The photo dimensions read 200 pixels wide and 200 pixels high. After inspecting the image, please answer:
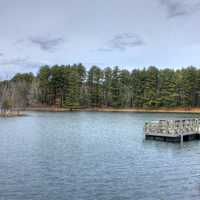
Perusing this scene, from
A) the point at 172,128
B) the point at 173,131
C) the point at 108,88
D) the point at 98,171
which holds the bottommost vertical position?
the point at 98,171

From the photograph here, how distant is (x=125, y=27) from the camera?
40.3 metres

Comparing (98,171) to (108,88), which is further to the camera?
(108,88)

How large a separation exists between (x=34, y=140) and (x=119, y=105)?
64786 millimetres

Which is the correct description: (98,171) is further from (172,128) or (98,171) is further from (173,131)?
(172,128)

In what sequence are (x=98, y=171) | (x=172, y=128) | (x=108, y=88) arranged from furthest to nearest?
(x=108, y=88) → (x=172, y=128) → (x=98, y=171)

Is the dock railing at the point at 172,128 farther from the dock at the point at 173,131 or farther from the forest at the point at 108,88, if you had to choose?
the forest at the point at 108,88

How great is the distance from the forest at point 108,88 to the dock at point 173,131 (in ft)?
183

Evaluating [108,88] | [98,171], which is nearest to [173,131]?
[98,171]

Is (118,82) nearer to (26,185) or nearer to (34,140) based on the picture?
(34,140)

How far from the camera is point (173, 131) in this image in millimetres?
25578

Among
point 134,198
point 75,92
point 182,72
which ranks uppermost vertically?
point 182,72

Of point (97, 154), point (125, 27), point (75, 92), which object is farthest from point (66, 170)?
point (75, 92)

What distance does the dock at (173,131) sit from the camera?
25.3m

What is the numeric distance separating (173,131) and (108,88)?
63140 millimetres
